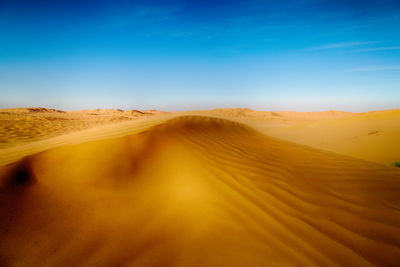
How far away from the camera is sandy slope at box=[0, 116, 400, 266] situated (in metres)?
1.39

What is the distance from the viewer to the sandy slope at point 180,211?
1.39 metres

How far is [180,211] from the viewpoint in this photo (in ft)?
6.01

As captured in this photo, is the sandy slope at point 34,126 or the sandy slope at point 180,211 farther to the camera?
the sandy slope at point 34,126

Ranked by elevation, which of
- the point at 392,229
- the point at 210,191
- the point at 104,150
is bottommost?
the point at 392,229

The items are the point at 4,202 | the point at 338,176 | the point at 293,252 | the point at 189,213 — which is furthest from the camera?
the point at 338,176

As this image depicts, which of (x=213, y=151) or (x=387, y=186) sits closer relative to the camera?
(x=387, y=186)

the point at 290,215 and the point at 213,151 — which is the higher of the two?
the point at 213,151

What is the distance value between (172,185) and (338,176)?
8.76 feet

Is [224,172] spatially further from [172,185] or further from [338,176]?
[338,176]

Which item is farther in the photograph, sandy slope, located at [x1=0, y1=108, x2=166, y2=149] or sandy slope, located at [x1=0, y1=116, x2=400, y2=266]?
sandy slope, located at [x1=0, y1=108, x2=166, y2=149]

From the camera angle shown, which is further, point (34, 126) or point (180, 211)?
point (34, 126)

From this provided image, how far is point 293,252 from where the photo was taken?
56.5 inches

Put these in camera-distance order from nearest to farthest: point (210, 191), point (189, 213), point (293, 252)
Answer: point (293, 252) → point (189, 213) → point (210, 191)

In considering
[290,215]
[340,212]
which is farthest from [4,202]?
[340,212]
